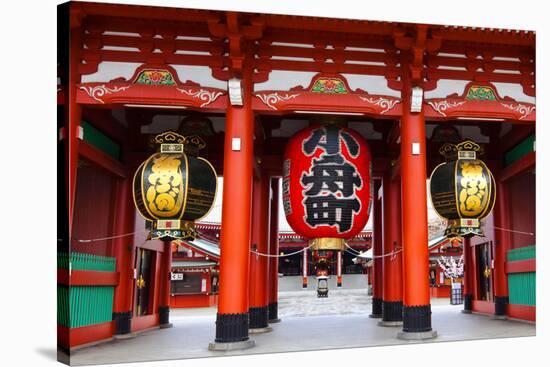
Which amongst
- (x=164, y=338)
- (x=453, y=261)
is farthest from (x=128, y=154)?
(x=453, y=261)

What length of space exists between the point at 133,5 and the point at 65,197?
271 cm

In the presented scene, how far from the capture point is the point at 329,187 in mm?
7301

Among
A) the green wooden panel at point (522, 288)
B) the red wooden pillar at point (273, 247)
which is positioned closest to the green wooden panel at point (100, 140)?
the red wooden pillar at point (273, 247)

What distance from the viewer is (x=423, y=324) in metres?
7.41

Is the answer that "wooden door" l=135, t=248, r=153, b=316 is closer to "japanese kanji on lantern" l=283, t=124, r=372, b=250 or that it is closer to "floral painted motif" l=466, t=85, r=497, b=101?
"japanese kanji on lantern" l=283, t=124, r=372, b=250

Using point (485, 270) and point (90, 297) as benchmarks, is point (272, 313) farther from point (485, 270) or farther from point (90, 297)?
point (485, 270)

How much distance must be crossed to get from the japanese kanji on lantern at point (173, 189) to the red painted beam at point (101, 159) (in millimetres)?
1236

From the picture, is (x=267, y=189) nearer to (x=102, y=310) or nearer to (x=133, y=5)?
(x=102, y=310)

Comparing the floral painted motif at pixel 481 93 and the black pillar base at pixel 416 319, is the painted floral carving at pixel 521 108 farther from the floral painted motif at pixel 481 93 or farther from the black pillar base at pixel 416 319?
the black pillar base at pixel 416 319

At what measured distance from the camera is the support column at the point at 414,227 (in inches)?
292

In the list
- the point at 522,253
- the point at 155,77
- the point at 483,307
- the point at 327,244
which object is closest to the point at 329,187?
the point at 327,244

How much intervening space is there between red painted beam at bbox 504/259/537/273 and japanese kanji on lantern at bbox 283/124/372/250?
4686mm

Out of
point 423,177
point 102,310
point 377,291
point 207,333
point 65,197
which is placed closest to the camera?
point 65,197

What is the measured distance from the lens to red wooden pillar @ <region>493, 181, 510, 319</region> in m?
11.1
